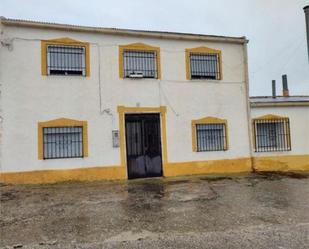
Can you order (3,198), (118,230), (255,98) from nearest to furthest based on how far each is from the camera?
1. (118,230)
2. (3,198)
3. (255,98)

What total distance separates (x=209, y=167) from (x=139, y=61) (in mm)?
5354

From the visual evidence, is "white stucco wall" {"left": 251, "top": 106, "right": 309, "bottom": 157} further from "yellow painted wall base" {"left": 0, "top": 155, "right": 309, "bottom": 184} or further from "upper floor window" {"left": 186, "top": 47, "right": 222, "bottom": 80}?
"upper floor window" {"left": 186, "top": 47, "right": 222, "bottom": 80}

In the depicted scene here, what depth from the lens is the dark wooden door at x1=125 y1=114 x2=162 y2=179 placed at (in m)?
12.2

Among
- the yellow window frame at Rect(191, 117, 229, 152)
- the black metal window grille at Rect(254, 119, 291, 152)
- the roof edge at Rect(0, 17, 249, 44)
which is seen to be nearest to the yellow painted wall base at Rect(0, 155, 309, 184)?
the black metal window grille at Rect(254, 119, 291, 152)

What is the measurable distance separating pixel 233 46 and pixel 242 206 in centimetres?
854

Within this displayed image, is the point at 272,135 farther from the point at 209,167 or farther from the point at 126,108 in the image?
the point at 126,108

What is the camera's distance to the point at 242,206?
25.1 ft

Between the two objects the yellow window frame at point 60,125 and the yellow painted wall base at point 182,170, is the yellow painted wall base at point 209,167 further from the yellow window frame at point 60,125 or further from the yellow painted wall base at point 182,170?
the yellow window frame at point 60,125

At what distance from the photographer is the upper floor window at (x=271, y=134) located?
543 inches

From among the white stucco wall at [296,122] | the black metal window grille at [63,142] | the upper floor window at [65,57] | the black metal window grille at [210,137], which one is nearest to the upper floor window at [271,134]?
the white stucco wall at [296,122]

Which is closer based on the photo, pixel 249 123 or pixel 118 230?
pixel 118 230

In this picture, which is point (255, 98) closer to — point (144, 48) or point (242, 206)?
point (144, 48)

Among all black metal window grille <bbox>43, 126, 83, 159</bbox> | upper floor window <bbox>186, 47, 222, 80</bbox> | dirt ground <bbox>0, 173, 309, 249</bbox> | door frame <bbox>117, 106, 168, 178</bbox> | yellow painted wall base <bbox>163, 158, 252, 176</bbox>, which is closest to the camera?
dirt ground <bbox>0, 173, 309, 249</bbox>

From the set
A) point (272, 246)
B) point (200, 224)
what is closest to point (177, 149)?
point (200, 224)
